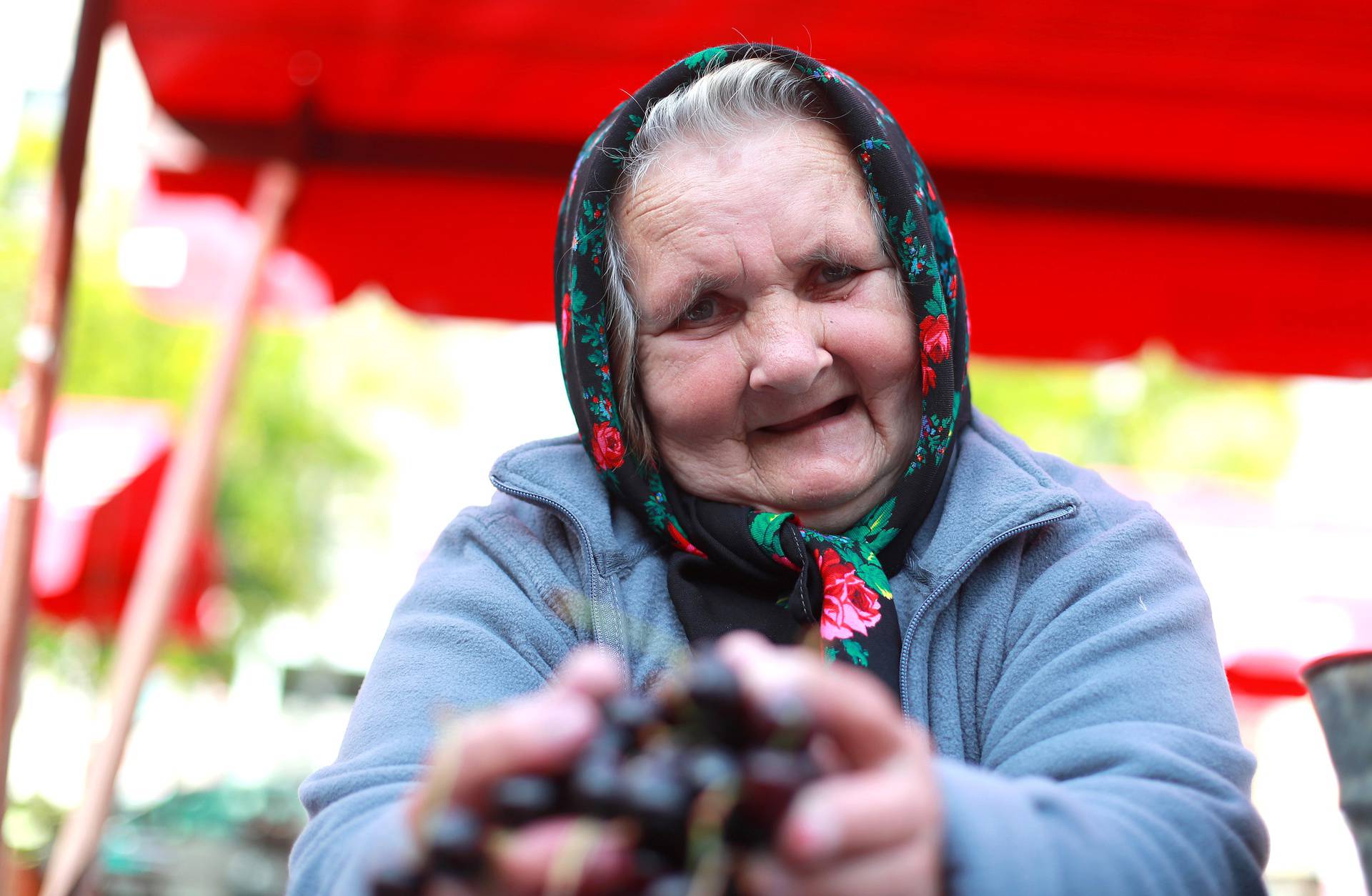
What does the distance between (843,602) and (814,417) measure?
274 millimetres

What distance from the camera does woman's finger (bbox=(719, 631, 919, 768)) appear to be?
0.76 meters

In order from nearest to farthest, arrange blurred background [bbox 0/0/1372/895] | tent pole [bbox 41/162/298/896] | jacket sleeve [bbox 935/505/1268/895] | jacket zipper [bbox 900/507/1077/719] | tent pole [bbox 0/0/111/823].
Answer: jacket sleeve [bbox 935/505/1268/895]
jacket zipper [bbox 900/507/1077/719]
tent pole [bbox 0/0/111/823]
tent pole [bbox 41/162/298/896]
blurred background [bbox 0/0/1372/895]

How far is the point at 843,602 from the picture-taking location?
58.7 inches

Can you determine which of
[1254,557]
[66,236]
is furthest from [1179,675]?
[1254,557]

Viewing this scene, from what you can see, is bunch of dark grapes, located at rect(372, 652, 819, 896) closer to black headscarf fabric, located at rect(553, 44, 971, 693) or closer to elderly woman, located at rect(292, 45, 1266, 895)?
elderly woman, located at rect(292, 45, 1266, 895)

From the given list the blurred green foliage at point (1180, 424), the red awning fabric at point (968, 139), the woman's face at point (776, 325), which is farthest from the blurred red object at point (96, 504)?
the blurred green foliage at point (1180, 424)

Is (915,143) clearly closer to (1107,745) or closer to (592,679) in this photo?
(1107,745)

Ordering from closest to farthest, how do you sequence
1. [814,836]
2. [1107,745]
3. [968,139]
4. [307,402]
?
[814,836] < [1107,745] < [968,139] < [307,402]

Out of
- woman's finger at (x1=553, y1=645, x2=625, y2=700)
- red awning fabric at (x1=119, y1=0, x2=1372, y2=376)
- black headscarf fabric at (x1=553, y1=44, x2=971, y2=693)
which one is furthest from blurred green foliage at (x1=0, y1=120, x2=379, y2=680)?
woman's finger at (x1=553, y1=645, x2=625, y2=700)

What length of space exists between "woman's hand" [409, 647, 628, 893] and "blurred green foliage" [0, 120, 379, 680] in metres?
15.1

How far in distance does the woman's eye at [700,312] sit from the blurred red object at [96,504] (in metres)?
5.28

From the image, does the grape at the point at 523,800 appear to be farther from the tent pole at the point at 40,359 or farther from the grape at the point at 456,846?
the tent pole at the point at 40,359

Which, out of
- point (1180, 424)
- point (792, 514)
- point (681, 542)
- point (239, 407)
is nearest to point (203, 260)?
point (681, 542)

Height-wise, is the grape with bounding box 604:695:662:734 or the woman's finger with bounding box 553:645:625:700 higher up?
the woman's finger with bounding box 553:645:625:700
